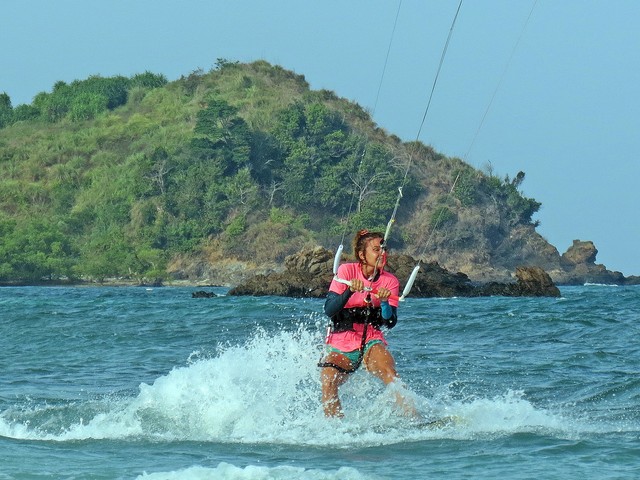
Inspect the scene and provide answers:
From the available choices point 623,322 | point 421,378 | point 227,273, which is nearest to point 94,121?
point 227,273

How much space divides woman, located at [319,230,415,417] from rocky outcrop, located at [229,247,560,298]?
38595mm

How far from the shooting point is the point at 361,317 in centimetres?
973

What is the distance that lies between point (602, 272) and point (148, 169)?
39706 millimetres

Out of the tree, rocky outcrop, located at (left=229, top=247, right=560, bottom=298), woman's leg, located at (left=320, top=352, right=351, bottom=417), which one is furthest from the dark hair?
the tree

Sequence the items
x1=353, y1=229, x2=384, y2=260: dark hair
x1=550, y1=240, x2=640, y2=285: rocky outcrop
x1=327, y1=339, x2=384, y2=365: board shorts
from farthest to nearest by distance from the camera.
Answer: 1. x1=550, y1=240, x2=640, y2=285: rocky outcrop
2. x1=327, y1=339, x2=384, y2=365: board shorts
3. x1=353, y1=229, x2=384, y2=260: dark hair

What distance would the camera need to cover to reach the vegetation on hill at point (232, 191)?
91.9 m

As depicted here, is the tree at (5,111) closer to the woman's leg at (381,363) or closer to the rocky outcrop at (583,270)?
the rocky outcrop at (583,270)

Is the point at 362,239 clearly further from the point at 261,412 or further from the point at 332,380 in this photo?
the point at 261,412

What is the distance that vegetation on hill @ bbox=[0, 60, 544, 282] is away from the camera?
91938mm

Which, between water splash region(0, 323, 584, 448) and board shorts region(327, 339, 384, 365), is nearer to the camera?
board shorts region(327, 339, 384, 365)

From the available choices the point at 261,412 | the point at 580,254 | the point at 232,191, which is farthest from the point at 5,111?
the point at 261,412

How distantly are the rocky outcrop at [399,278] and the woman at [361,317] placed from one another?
38.6 meters

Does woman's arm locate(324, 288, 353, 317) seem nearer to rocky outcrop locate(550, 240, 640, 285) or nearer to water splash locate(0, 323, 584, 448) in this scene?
water splash locate(0, 323, 584, 448)

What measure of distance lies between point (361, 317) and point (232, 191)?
86081mm
